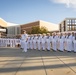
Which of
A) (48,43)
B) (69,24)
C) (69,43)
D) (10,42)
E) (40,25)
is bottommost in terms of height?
(10,42)

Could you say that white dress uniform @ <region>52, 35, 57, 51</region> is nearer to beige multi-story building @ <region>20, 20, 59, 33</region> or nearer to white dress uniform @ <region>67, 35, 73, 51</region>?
white dress uniform @ <region>67, 35, 73, 51</region>

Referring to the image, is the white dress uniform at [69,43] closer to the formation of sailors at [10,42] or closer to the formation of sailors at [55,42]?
the formation of sailors at [55,42]

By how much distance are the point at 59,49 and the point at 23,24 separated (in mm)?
105620

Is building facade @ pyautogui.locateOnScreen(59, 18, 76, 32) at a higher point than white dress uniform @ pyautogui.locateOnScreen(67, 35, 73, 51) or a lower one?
higher

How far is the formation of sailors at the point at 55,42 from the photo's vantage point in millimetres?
23753

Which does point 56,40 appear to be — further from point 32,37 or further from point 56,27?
point 56,27

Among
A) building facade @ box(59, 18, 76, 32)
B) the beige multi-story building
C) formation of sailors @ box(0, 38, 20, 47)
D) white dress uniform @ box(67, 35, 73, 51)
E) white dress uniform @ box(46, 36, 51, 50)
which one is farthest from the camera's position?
building facade @ box(59, 18, 76, 32)

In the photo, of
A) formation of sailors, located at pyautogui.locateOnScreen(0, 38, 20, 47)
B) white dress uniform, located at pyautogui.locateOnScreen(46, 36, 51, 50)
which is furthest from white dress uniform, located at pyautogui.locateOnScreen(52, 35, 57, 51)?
formation of sailors, located at pyautogui.locateOnScreen(0, 38, 20, 47)

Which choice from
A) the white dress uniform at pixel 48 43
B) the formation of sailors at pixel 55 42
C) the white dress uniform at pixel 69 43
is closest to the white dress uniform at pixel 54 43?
the formation of sailors at pixel 55 42

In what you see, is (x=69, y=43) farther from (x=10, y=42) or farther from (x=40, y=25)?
(x=40, y=25)

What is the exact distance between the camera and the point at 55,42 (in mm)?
25750

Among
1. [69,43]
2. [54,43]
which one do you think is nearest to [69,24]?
[54,43]

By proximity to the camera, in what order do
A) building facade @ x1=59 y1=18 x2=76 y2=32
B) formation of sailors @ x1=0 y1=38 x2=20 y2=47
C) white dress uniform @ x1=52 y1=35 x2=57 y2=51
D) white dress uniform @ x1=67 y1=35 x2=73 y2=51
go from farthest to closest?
building facade @ x1=59 y1=18 x2=76 y2=32
formation of sailors @ x1=0 y1=38 x2=20 y2=47
white dress uniform @ x1=52 y1=35 x2=57 y2=51
white dress uniform @ x1=67 y1=35 x2=73 y2=51

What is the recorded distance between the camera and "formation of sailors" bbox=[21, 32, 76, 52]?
23753 mm
